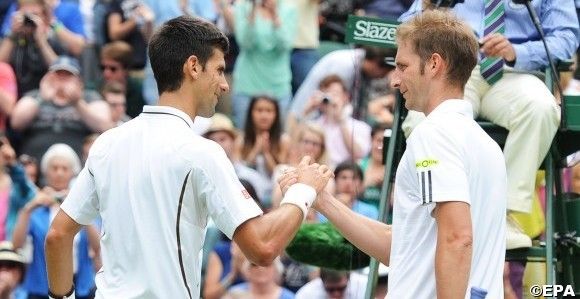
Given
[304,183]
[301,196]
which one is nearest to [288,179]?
[304,183]

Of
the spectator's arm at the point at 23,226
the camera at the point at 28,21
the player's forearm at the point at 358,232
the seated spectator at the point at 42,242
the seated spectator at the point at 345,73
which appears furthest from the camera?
the seated spectator at the point at 345,73

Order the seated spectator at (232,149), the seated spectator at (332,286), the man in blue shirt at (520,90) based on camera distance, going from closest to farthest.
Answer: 1. the man in blue shirt at (520,90)
2. the seated spectator at (332,286)
3. the seated spectator at (232,149)

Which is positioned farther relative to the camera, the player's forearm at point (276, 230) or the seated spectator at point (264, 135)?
the seated spectator at point (264, 135)

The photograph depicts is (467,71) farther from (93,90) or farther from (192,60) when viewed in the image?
(93,90)

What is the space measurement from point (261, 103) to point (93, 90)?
186cm

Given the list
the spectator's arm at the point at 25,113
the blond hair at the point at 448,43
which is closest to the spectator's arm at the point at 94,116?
the spectator's arm at the point at 25,113

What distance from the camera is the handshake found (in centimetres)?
625

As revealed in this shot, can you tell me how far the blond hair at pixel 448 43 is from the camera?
6.29 metres

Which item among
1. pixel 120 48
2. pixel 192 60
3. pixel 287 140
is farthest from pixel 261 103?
pixel 192 60

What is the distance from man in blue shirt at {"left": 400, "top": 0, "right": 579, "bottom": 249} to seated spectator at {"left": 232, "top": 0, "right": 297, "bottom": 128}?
6.33 metres

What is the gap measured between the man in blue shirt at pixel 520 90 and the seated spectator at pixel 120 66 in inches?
272

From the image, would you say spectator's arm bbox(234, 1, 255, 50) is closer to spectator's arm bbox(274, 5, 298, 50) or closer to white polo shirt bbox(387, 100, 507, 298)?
spectator's arm bbox(274, 5, 298, 50)

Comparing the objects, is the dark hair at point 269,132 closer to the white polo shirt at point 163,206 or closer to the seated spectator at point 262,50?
the seated spectator at point 262,50

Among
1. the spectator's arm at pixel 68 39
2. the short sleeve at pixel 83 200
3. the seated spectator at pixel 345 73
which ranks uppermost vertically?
the spectator's arm at pixel 68 39
